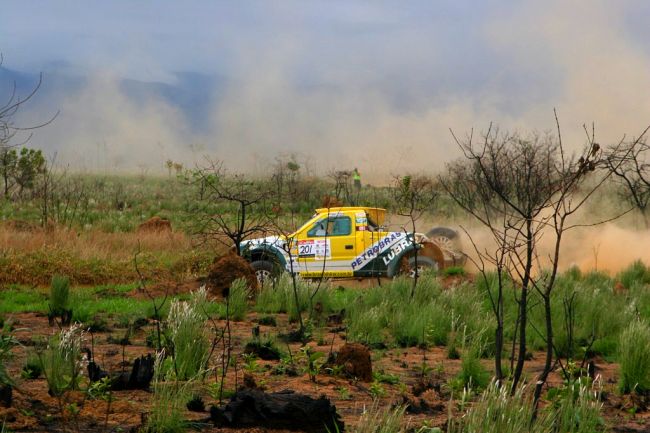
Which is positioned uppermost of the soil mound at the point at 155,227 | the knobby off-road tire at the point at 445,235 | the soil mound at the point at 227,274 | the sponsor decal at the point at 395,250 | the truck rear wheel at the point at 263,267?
the soil mound at the point at 155,227

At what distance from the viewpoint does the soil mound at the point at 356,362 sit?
27.1 feet

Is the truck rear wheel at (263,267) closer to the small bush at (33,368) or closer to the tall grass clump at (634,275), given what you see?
the tall grass clump at (634,275)

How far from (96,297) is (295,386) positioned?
998 centimetres

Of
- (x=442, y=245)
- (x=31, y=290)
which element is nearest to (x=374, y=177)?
(x=442, y=245)

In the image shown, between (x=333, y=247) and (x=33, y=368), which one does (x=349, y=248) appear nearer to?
(x=333, y=247)

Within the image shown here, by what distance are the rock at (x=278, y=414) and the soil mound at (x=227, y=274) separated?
998cm

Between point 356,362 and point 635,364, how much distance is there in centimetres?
256

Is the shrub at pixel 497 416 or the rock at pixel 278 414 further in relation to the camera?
the rock at pixel 278 414

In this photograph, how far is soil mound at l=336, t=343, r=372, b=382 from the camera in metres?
8.27

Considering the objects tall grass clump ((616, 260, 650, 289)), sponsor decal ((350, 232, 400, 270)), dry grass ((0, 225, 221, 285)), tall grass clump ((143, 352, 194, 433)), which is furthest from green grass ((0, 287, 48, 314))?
tall grass clump ((616, 260, 650, 289))

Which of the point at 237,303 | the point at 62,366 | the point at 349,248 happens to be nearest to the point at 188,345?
the point at 62,366

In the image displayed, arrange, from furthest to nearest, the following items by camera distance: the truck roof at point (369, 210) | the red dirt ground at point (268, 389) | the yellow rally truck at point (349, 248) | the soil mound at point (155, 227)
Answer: the soil mound at point (155, 227) → the truck roof at point (369, 210) → the yellow rally truck at point (349, 248) → the red dirt ground at point (268, 389)

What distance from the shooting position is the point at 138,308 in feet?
47.7

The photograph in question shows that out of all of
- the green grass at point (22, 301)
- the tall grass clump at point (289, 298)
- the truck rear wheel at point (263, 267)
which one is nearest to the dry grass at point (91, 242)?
the truck rear wheel at point (263, 267)
